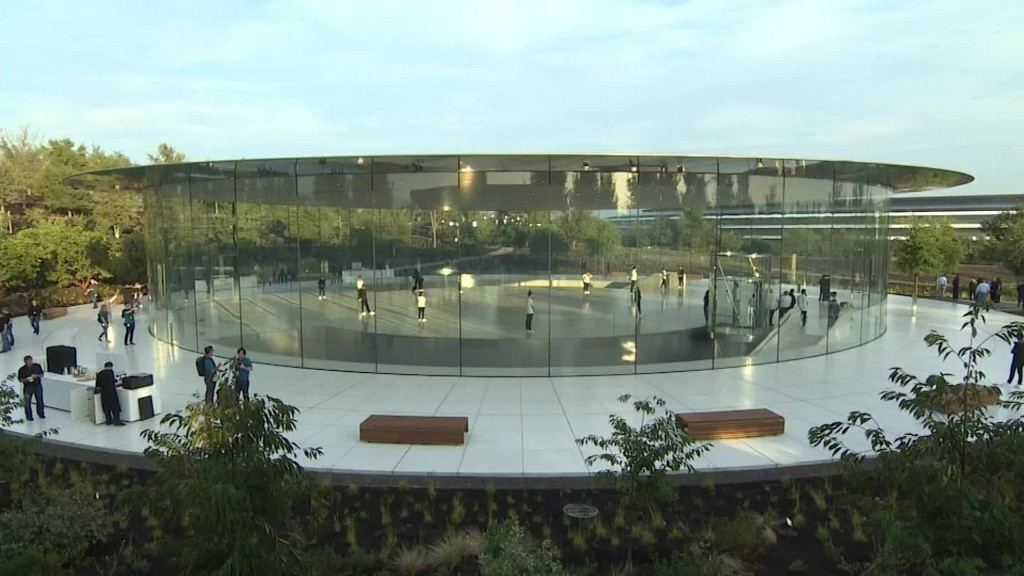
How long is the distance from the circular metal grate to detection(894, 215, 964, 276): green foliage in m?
31.5

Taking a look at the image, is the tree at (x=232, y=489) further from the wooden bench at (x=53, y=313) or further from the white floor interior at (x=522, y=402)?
the wooden bench at (x=53, y=313)

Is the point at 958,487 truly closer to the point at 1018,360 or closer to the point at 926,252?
the point at 1018,360

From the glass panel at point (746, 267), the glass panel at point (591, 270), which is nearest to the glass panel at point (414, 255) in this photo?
the glass panel at point (591, 270)

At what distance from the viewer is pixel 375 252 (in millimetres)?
17969

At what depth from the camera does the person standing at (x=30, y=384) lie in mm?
11742

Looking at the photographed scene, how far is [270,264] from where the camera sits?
730 inches

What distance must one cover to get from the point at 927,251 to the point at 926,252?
0.22 ft

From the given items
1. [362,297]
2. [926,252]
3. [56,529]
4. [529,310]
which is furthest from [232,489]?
[926,252]

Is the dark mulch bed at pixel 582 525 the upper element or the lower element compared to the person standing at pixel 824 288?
lower

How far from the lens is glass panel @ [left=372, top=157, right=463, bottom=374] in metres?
17.6

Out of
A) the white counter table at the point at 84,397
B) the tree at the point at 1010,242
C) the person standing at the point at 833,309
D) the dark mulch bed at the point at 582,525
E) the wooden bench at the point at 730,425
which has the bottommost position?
the dark mulch bed at the point at 582,525

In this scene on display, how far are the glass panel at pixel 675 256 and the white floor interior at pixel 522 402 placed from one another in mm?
1681

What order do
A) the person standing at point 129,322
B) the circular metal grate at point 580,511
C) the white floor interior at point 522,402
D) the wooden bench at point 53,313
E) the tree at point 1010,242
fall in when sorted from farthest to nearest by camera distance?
the tree at point 1010,242
the wooden bench at point 53,313
the person standing at point 129,322
the white floor interior at point 522,402
the circular metal grate at point 580,511

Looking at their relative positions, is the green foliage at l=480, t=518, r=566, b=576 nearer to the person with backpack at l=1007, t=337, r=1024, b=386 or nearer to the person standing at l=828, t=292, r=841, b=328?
the person with backpack at l=1007, t=337, r=1024, b=386
